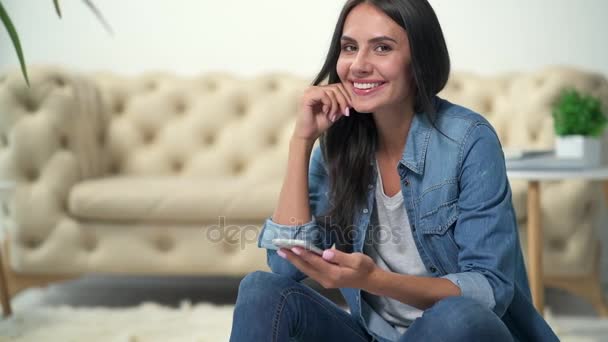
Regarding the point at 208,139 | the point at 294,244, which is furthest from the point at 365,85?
the point at 208,139

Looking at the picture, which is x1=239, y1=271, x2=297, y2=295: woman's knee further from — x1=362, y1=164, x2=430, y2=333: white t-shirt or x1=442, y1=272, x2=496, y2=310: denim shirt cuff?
x1=442, y1=272, x2=496, y2=310: denim shirt cuff

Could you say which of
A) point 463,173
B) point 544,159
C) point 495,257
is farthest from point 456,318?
point 544,159

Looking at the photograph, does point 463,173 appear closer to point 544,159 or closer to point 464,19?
point 544,159

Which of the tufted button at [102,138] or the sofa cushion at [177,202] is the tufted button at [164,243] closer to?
the sofa cushion at [177,202]

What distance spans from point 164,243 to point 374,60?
1.42m

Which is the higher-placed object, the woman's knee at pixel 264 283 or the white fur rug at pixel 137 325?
the woman's knee at pixel 264 283

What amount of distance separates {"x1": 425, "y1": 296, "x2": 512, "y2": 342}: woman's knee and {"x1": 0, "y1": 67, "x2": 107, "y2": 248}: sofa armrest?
1782 mm

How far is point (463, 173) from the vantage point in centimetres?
104

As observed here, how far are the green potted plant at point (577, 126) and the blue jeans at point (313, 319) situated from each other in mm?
1056

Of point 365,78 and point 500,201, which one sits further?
point 365,78

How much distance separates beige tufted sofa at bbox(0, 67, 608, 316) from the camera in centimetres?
221

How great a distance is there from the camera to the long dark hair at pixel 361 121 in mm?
1055

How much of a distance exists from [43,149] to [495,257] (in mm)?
1877

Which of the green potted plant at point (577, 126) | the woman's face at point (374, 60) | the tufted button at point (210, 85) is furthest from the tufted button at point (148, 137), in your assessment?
the woman's face at point (374, 60)
